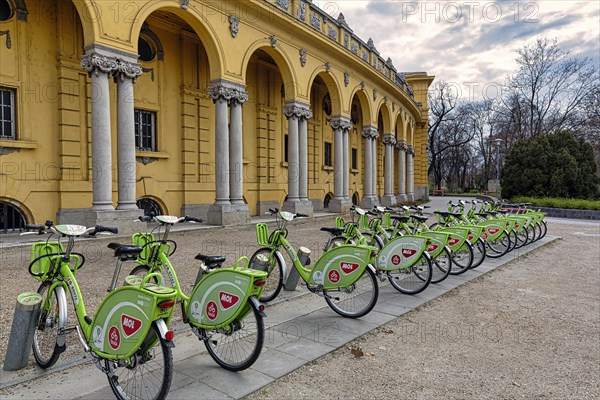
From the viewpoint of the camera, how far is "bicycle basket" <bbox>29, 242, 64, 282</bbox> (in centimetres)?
334

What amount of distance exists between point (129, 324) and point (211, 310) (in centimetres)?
72

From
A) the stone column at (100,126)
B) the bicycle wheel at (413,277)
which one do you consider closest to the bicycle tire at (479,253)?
the bicycle wheel at (413,277)

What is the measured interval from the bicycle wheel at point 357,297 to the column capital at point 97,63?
30.0ft

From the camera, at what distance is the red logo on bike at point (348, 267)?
4.56m

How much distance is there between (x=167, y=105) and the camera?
14.9 m

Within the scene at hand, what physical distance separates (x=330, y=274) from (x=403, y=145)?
95.6ft

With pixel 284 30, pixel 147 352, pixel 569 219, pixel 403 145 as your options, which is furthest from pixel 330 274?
pixel 403 145

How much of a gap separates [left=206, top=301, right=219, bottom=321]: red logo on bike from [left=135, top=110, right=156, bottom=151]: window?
39.8ft

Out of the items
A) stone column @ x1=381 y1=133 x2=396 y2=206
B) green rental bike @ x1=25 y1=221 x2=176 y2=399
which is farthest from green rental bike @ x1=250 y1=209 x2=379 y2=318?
stone column @ x1=381 y1=133 x2=396 y2=206

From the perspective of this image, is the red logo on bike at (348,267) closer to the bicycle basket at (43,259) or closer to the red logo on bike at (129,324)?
the red logo on bike at (129,324)

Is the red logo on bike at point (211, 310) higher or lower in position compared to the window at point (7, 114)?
lower

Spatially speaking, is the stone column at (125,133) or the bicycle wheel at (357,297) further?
the stone column at (125,133)

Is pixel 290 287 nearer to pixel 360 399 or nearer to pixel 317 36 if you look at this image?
pixel 360 399

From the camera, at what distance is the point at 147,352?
Result: 106 inches
